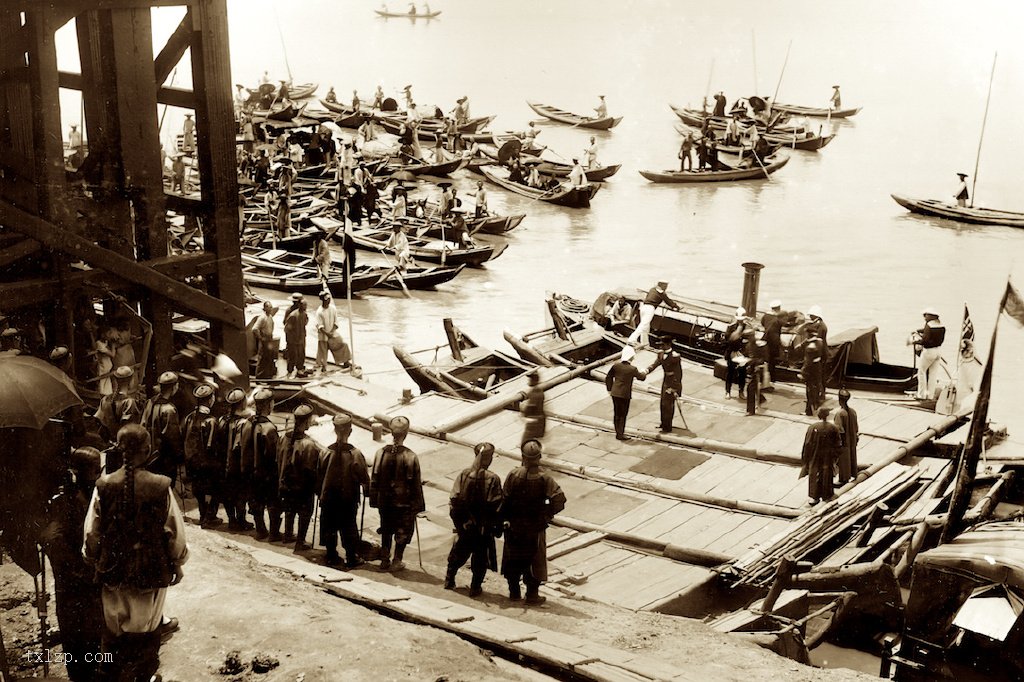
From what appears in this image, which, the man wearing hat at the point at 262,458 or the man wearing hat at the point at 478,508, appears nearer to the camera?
the man wearing hat at the point at 478,508

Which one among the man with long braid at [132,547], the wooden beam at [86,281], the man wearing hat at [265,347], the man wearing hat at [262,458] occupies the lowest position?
the man wearing hat at [265,347]

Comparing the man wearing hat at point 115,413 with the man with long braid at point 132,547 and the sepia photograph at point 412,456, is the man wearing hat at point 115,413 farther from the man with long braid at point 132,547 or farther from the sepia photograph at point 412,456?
the man with long braid at point 132,547

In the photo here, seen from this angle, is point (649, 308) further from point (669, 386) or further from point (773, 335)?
point (669, 386)

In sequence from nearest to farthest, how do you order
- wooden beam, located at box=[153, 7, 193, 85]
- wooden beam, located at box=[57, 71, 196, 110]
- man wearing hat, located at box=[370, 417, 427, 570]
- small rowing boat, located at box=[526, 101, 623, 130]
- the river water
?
man wearing hat, located at box=[370, 417, 427, 570]
wooden beam, located at box=[153, 7, 193, 85]
wooden beam, located at box=[57, 71, 196, 110]
the river water
small rowing boat, located at box=[526, 101, 623, 130]

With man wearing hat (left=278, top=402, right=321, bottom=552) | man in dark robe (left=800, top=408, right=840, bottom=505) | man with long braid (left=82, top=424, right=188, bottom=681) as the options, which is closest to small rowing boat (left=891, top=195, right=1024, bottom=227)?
man in dark robe (left=800, top=408, right=840, bottom=505)

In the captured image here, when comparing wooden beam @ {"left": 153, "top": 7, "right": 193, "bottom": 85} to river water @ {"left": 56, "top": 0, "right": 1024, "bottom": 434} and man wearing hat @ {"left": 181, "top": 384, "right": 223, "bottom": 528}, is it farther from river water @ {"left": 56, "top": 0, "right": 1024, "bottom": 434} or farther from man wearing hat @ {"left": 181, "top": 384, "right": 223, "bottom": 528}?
river water @ {"left": 56, "top": 0, "right": 1024, "bottom": 434}

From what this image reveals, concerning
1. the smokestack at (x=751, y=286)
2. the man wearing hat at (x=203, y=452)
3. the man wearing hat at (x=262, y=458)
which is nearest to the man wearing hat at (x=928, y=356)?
the smokestack at (x=751, y=286)

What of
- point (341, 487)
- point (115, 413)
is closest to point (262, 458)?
point (341, 487)
